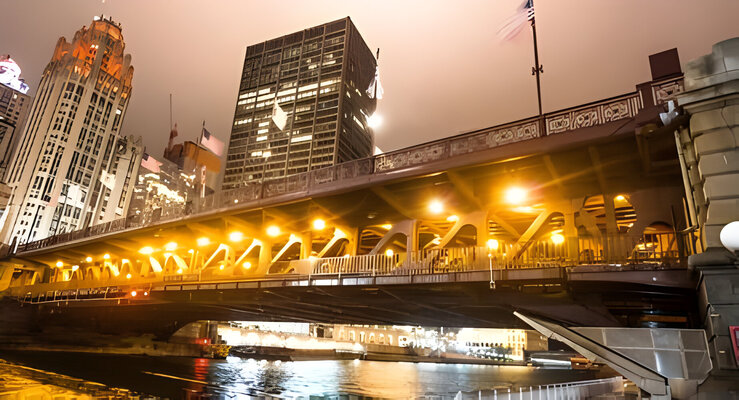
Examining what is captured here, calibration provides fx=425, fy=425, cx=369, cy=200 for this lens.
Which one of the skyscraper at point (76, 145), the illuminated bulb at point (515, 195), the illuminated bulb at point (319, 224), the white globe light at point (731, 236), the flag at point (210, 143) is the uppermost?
the skyscraper at point (76, 145)

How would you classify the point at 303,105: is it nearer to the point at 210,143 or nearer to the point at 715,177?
the point at 210,143

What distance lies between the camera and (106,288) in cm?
3728

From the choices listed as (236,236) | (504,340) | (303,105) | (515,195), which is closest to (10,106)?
(303,105)

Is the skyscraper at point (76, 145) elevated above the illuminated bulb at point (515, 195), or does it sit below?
above

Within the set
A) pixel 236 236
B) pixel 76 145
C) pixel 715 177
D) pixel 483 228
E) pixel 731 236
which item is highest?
pixel 76 145

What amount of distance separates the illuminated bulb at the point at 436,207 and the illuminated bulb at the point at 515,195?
11.6 feet

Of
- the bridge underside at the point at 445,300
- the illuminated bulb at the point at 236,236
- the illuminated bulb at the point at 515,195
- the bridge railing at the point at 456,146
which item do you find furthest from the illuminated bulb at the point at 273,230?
the illuminated bulb at the point at 515,195

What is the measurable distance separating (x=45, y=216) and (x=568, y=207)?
139497mm

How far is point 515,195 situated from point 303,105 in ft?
476

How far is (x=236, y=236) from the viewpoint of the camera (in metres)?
30.7

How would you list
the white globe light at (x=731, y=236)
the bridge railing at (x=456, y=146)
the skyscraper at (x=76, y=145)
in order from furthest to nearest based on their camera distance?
1. the skyscraper at (x=76, y=145)
2. the bridge railing at (x=456, y=146)
3. the white globe light at (x=731, y=236)

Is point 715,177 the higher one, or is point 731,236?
point 715,177

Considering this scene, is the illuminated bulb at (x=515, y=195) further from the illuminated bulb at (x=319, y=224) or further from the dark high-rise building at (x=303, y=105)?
the dark high-rise building at (x=303, y=105)

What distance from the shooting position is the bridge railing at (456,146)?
51.5 ft
